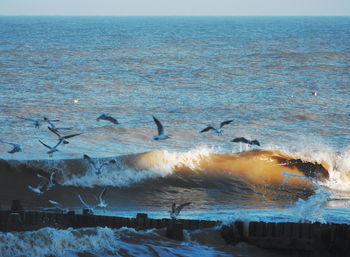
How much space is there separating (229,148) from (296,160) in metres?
2.09

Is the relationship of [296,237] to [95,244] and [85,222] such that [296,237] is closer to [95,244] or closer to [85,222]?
[95,244]

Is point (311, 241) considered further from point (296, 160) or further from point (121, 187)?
point (296, 160)

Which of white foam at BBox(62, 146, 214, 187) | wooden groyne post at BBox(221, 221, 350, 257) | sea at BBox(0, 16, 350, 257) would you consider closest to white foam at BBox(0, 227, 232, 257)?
sea at BBox(0, 16, 350, 257)

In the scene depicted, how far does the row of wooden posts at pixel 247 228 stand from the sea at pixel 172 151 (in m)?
0.15

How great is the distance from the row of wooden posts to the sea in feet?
0.48

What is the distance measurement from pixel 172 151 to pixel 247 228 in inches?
440

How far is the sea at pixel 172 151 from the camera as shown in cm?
1020

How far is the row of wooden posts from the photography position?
31.5ft

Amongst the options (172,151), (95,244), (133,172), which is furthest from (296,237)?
(172,151)

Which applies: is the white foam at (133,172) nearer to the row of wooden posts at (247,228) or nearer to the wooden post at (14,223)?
the row of wooden posts at (247,228)

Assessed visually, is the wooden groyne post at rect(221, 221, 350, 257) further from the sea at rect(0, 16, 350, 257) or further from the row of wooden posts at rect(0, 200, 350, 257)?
the sea at rect(0, 16, 350, 257)

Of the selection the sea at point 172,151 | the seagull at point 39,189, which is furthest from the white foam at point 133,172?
the seagull at point 39,189

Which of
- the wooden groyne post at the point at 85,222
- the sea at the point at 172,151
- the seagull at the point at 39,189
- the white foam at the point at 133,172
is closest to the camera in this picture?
the wooden groyne post at the point at 85,222

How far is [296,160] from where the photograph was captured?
69.4 feet
